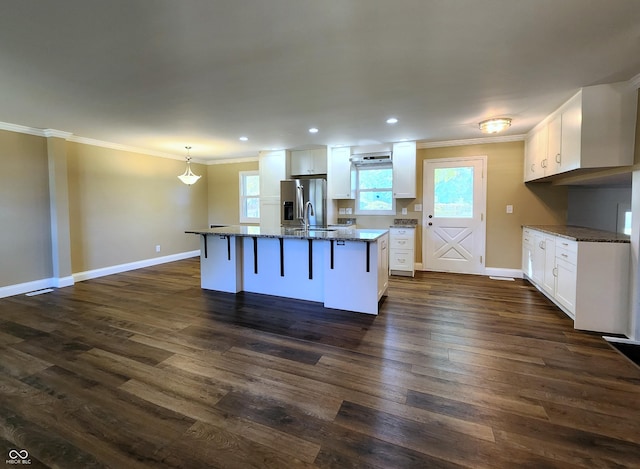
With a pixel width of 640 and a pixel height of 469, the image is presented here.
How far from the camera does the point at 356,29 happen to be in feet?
6.31

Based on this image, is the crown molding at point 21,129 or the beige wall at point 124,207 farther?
the beige wall at point 124,207

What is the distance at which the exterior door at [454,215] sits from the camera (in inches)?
205

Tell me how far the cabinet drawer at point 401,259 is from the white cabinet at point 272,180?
99.7 inches

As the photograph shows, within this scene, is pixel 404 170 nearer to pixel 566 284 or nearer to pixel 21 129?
pixel 566 284

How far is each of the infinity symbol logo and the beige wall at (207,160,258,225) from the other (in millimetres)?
6197

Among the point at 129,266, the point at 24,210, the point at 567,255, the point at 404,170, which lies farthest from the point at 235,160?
the point at 567,255

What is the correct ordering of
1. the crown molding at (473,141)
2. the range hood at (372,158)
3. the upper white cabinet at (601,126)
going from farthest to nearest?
the range hood at (372,158), the crown molding at (473,141), the upper white cabinet at (601,126)

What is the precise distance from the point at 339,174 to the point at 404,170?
4.00 feet

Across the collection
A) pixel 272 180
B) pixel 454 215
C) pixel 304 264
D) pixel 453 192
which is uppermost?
pixel 272 180

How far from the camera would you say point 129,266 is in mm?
5930

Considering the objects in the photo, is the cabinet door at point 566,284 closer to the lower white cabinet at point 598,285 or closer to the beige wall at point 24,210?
the lower white cabinet at point 598,285

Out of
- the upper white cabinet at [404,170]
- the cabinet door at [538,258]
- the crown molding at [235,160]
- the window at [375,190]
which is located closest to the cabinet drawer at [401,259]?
the window at [375,190]

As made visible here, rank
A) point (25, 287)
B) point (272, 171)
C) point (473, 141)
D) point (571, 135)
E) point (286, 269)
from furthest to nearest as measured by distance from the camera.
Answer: point (272, 171)
point (473, 141)
point (25, 287)
point (286, 269)
point (571, 135)

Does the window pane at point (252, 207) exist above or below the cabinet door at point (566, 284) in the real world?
above
